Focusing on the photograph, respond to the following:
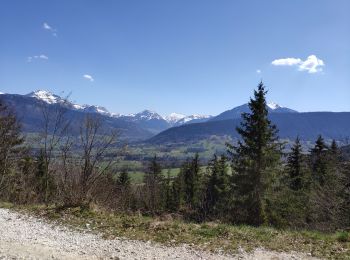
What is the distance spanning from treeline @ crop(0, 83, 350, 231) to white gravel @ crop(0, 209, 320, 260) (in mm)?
3398

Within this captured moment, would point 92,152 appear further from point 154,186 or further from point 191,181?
point 191,181

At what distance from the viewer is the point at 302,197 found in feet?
108

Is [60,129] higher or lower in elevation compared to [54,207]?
higher

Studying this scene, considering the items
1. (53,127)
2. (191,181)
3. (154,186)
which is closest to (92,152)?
(53,127)

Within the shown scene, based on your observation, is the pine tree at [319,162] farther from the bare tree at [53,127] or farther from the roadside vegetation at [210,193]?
the bare tree at [53,127]

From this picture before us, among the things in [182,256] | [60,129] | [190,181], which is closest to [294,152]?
[190,181]

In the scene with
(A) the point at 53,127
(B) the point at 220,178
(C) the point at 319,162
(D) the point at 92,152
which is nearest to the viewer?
(D) the point at 92,152

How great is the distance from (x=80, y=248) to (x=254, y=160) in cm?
2371

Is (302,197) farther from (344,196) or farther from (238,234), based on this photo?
(238,234)

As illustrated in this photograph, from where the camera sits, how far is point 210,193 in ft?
159

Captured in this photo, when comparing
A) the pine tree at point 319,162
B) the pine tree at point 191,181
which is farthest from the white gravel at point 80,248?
the pine tree at point 191,181

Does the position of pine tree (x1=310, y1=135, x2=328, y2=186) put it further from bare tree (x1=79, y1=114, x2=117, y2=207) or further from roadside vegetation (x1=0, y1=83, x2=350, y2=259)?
bare tree (x1=79, y1=114, x2=117, y2=207)

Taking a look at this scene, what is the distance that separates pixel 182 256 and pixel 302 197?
87.5ft

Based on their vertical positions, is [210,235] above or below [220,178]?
above
